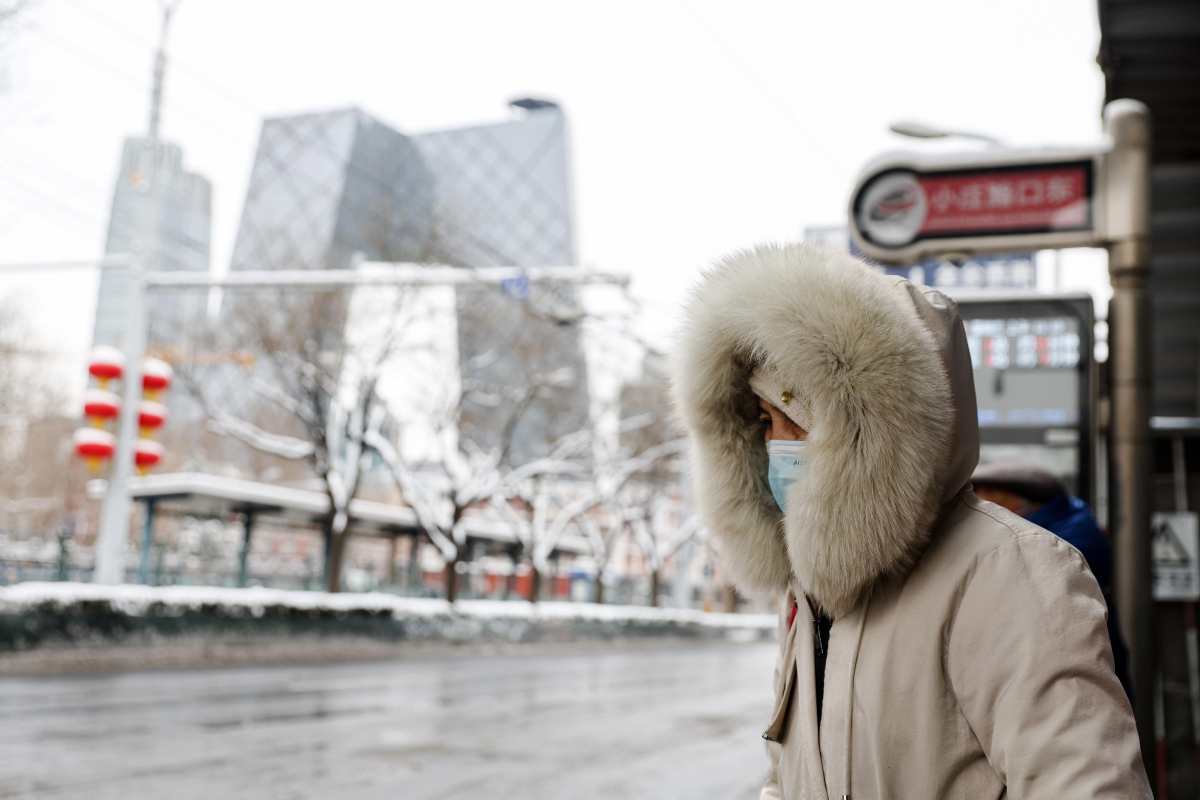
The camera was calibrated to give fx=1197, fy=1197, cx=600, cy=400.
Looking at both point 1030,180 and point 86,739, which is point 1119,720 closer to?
point 1030,180

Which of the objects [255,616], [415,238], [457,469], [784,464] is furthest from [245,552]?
[784,464]

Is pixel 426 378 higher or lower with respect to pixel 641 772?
higher

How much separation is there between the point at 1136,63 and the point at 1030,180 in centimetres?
292

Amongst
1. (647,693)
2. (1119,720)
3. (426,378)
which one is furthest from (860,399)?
(426,378)

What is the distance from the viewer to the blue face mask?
2148mm

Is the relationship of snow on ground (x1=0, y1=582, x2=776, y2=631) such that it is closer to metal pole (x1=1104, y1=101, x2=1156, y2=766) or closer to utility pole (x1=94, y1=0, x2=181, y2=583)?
utility pole (x1=94, y1=0, x2=181, y2=583)

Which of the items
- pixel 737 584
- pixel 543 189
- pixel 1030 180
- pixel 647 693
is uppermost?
pixel 543 189

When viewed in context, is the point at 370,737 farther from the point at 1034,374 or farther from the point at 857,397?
the point at 857,397

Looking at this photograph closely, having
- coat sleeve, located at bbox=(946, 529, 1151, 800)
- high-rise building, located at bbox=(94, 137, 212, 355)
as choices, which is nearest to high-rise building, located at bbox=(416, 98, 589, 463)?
high-rise building, located at bbox=(94, 137, 212, 355)

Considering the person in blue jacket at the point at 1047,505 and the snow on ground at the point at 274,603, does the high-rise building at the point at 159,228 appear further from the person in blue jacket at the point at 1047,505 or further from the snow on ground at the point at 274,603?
the person in blue jacket at the point at 1047,505

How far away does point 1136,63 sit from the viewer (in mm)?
7176

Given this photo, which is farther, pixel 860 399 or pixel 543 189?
pixel 543 189

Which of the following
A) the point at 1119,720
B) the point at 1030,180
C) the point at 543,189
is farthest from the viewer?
the point at 543,189

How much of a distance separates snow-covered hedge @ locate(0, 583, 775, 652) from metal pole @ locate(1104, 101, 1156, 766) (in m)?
16.1
